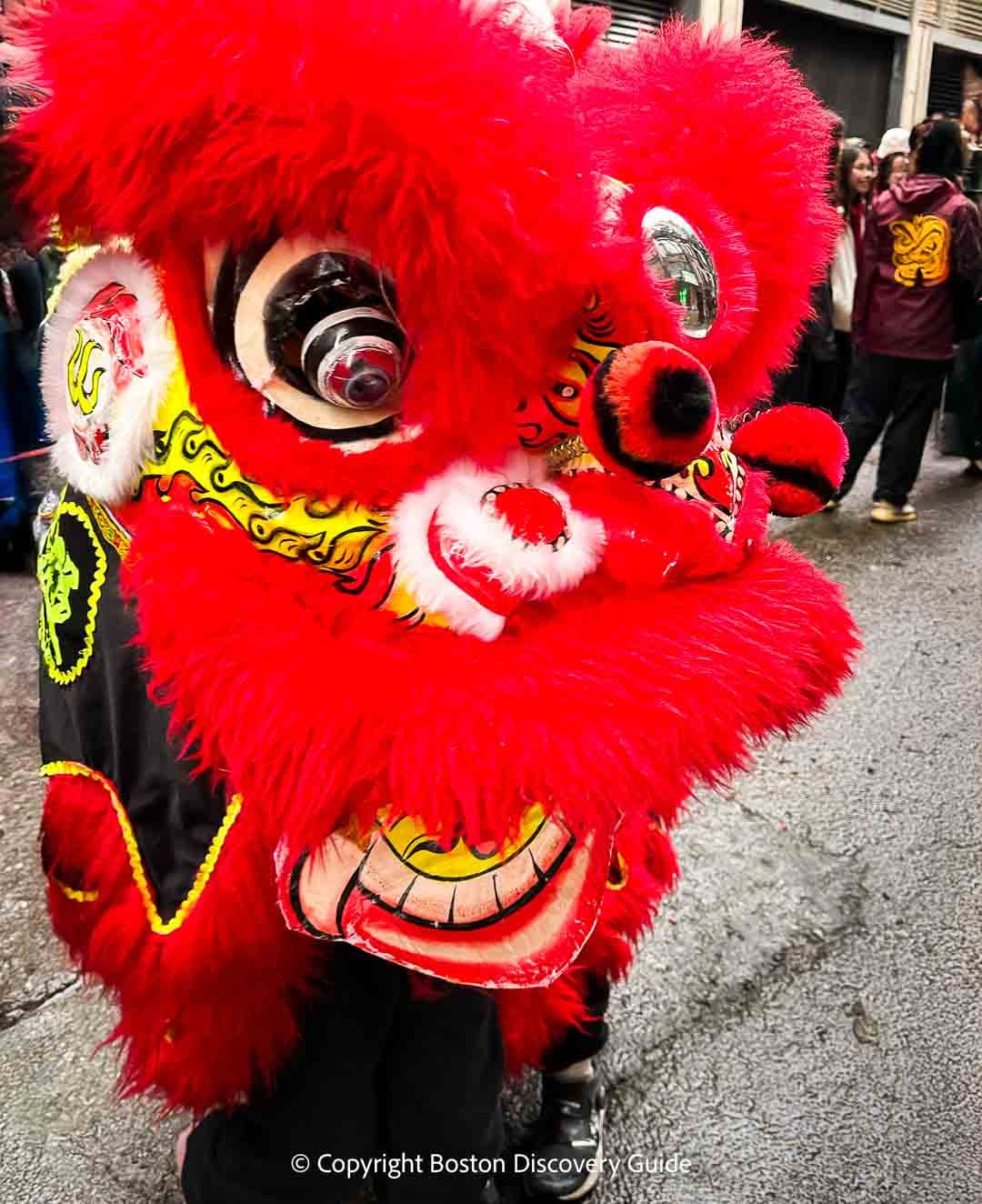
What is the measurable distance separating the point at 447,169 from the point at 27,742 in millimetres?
2286

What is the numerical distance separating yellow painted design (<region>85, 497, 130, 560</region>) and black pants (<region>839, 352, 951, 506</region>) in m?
3.84

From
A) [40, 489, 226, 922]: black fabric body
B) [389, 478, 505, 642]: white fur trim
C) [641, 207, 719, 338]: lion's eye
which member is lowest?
[40, 489, 226, 922]: black fabric body

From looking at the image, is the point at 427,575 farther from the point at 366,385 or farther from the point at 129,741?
the point at 129,741

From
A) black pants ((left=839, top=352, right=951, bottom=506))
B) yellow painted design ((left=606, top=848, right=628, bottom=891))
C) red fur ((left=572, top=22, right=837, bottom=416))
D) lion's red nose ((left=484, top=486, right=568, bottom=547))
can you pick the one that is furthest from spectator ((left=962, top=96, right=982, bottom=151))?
lion's red nose ((left=484, top=486, right=568, bottom=547))

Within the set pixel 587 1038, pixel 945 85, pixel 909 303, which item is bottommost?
pixel 587 1038

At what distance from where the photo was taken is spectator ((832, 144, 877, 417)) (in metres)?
4.55

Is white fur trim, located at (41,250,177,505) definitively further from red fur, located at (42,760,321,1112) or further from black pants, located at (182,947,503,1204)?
black pants, located at (182,947,503,1204)

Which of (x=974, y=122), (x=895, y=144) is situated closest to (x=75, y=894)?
(x=895, y=144)

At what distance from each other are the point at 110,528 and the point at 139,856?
0.33 m

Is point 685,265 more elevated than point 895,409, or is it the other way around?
point 685,265

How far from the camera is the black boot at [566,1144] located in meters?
1.44

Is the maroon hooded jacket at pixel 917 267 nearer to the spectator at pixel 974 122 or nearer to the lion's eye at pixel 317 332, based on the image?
the spectator at pixel 974 122

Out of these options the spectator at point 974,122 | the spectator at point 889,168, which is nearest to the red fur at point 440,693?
the spectator at point 889,168

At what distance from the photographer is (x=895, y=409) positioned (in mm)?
4457
